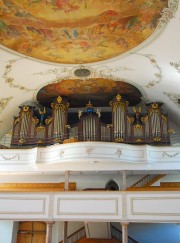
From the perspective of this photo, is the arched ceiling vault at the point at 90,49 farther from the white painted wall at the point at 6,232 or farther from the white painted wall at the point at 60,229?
the white painted wall at the point at 60,229

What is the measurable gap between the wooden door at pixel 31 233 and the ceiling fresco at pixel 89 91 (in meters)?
6.02

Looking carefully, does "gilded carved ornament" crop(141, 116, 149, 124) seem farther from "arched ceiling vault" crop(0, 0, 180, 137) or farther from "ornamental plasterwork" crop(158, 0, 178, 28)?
"ornamental plasterwork" crop(158, 0, 178, 28)

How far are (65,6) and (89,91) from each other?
6.09 metres

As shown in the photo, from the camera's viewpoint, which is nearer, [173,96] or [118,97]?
[173,96]

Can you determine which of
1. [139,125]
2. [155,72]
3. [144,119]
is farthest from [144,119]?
Result: [155,72]

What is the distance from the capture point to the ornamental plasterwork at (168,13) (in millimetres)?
7869

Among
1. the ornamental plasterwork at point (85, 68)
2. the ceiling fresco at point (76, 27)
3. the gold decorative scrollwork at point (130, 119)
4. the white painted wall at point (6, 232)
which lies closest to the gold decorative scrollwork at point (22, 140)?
the ornamental plasterwork at point (85, 68)

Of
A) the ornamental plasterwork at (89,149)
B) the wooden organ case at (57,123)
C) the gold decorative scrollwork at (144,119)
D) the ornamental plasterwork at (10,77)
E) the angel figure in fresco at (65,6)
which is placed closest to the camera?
the angel figure in fresco at (65,6)

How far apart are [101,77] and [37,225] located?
25.8 feet

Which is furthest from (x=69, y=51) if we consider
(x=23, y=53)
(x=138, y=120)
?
(x=138, y=120)

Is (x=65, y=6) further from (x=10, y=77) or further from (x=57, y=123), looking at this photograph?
(x=57, y=123)

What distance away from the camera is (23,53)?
417 inches

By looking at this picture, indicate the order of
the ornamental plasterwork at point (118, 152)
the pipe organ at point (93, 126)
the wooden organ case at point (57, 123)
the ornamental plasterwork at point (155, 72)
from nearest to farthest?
1. the ornamental plasterwork at point (155, 72)
2. the ornamental plasterwork at point (118, 152)
3. the pipe organ at point (93, 126)
4. the wooden organ case at point (57, 123)

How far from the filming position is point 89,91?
1405cm
